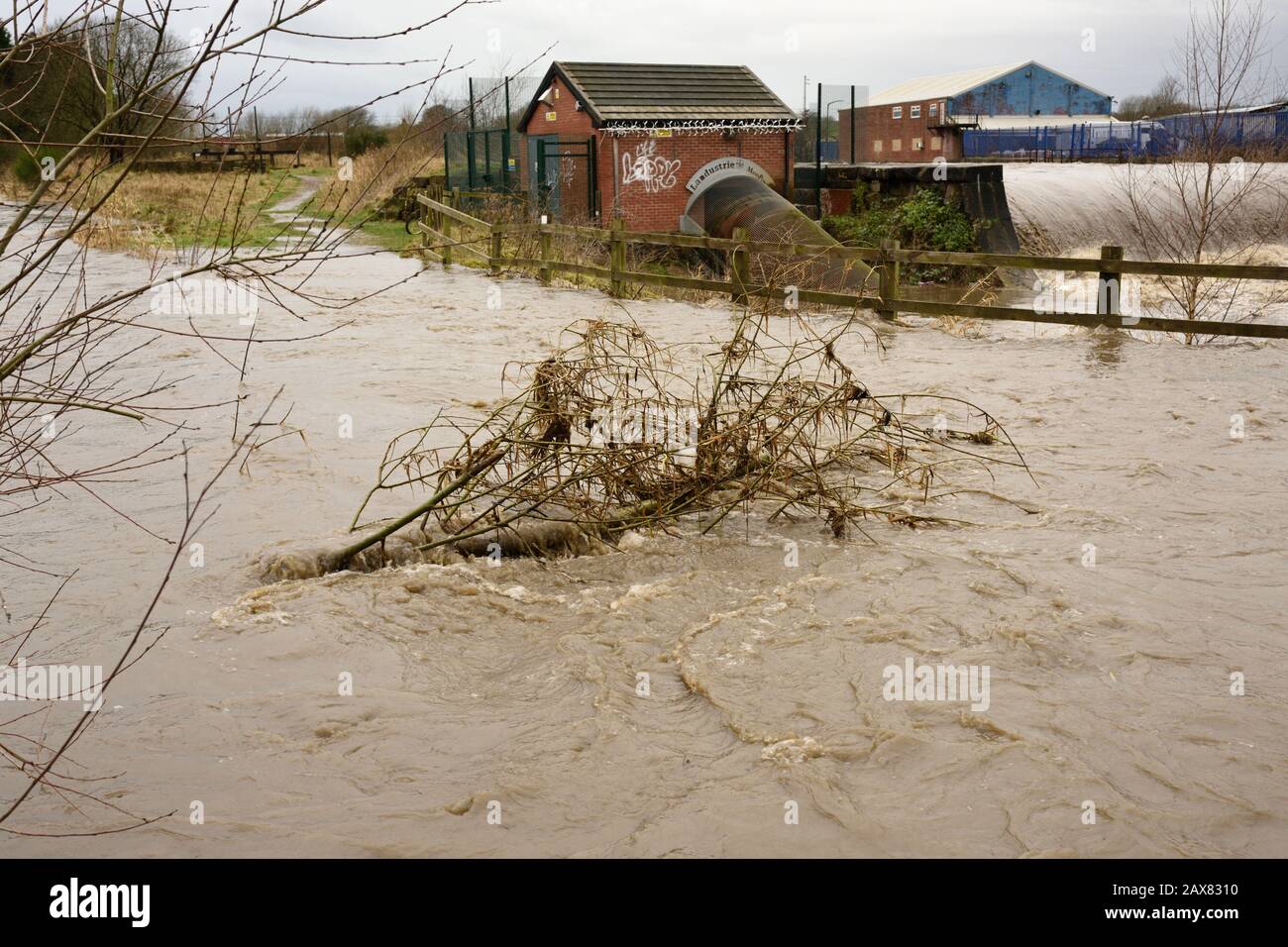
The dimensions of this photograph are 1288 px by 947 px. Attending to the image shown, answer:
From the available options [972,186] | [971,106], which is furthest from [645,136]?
[971,106]

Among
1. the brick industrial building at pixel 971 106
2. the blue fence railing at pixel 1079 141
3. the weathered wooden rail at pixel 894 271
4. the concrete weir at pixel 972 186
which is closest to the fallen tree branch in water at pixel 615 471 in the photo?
the weathered wooden rail at pixel 894 271

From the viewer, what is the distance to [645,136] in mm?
28516

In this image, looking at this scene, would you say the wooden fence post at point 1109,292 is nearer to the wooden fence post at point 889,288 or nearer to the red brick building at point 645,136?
the wooden fence post at point 889,288

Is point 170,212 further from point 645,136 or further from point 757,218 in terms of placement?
point 757,218

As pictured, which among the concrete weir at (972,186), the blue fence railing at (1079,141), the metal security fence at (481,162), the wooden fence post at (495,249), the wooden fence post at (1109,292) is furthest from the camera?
the blue fence railing at (1079,141)

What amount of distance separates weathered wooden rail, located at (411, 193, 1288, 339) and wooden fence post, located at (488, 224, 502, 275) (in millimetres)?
33

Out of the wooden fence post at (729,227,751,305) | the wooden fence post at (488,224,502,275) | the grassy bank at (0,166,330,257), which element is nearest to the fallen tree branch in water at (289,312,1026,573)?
the wooden fence post at (729,227,751,305)

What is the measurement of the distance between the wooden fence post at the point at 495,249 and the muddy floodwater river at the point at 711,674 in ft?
41.0

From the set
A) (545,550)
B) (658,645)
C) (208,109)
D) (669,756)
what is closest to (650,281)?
(545,550)

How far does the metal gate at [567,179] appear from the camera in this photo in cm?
2886

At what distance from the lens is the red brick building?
28.5 metres

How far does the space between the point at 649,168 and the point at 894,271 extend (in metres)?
14.3

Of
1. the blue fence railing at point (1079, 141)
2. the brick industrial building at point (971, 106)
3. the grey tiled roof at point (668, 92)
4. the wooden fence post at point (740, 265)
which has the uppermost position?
the brick industrial building at point (971, 106)

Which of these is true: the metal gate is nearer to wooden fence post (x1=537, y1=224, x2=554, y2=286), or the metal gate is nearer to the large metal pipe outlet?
the large metal pipe outlet
